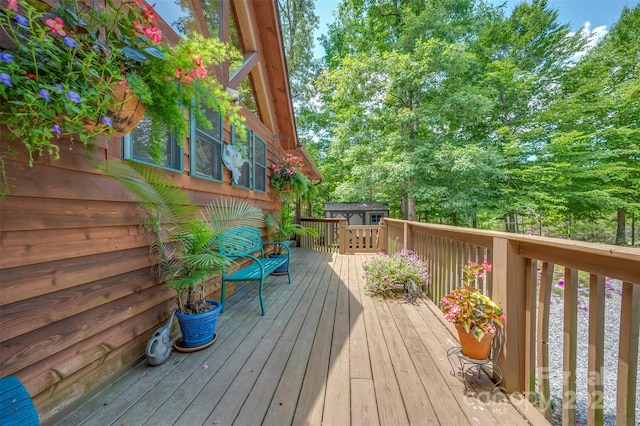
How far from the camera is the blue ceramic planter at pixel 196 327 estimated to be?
6.68 feet

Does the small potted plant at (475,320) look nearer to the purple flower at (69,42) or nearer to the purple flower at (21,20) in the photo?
the purple flower at (69,42)

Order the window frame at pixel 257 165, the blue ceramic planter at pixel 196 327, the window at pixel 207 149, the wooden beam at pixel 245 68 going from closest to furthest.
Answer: the blue ceramic planter at pixel 196 327 → the window at pixel 207 149 → the wooden beam at pixel 245 68 → the window frame at pixel 257 165

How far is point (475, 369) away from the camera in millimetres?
1814

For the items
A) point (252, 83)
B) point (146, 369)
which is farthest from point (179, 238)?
point (252, 83)

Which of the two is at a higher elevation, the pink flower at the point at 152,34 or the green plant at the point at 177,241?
the pink flower at the point at 152,34

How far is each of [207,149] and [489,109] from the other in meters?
8.95

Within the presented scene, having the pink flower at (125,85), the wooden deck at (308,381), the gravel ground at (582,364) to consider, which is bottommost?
the gravel ground at (582,364)

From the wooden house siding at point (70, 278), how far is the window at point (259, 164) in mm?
2649

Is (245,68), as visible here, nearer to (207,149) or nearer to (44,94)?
(207,149)

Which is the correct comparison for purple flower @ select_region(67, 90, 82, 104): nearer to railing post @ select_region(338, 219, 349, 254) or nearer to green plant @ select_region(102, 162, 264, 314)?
green plant @ select_region(102, 162, 264, 314)

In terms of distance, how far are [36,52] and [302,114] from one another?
12.9m

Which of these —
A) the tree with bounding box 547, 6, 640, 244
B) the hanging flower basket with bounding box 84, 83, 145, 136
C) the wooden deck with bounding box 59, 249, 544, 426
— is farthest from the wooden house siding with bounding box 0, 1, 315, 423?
the tree with bounding box 547, 6, 640, 244

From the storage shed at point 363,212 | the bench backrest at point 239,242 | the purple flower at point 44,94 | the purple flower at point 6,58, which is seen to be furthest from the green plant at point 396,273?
the storage shed at point 363,212

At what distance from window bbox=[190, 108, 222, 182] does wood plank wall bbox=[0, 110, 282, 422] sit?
0.95m
